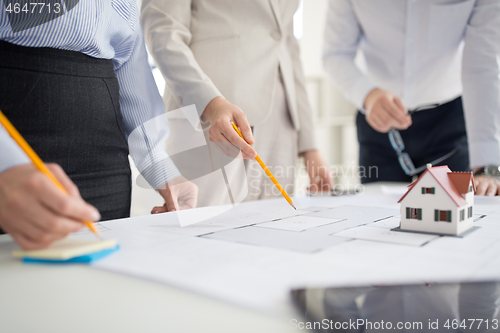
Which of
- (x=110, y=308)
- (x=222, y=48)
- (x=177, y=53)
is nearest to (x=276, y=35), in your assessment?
(x=222, y=48)

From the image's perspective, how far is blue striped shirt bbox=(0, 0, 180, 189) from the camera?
2.07 ft

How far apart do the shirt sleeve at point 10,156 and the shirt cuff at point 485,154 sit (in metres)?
1.14

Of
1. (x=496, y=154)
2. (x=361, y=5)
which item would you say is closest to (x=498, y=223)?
(x=496, y=154)

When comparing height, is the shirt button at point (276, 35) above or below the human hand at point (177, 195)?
above

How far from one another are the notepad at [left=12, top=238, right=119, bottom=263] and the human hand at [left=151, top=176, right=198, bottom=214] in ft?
1.16

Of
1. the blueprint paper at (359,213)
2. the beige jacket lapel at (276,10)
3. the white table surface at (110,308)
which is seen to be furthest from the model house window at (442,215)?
the beige jacket lapel at (276,10)

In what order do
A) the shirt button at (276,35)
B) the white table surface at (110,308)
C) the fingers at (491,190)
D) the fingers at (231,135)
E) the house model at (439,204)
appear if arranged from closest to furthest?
the white table surface at (110,308) → the house model at (439,204) → the fingers at (231,135) → the fingers at (491,190) → the shirt button at (276,35)

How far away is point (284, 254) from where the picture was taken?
0.41 metres

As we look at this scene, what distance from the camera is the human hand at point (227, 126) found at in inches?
29.5

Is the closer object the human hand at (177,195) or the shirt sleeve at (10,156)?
the shirt sleeve at (10,156)

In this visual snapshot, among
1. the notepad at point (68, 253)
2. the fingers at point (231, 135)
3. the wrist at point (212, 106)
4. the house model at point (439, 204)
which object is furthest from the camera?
the wrist at point (212, 106)

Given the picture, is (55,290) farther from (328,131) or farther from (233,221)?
(328,131)

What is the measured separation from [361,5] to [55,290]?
1.37 metres

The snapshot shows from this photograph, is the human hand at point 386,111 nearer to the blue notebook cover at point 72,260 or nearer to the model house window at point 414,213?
the model house window at point 414,213
